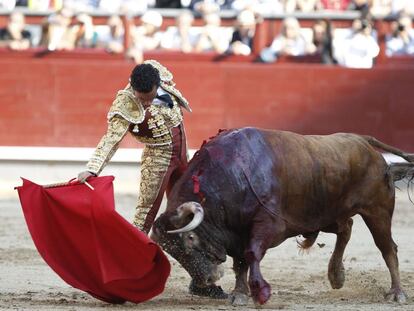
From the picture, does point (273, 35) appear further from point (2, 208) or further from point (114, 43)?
point (2, 208)

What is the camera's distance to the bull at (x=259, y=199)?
18.4ft

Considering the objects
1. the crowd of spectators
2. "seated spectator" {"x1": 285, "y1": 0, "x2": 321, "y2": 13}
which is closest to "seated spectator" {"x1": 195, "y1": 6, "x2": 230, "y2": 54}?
the crowd of spectators

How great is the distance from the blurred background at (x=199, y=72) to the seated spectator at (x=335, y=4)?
41 millimetres

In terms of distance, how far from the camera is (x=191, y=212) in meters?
5.45

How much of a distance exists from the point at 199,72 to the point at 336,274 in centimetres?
561

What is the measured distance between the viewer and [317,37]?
1148 centimetres

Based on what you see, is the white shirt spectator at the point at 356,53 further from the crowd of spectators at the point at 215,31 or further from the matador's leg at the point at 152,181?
the matador's leg at the point at 152,181

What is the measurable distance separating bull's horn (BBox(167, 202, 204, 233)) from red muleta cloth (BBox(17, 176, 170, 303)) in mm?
252

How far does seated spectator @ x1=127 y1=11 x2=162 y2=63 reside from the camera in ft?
37.6

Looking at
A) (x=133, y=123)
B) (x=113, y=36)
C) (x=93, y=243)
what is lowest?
(x=113, y=36)

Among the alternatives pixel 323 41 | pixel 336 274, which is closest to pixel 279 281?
pixel 336 274

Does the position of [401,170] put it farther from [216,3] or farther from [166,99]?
[216,3]

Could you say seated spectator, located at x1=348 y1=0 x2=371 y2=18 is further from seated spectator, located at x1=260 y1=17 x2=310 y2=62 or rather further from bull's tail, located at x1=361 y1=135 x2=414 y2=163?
bull's tail, located at x1=361 y1=135 x2=414 y2=163

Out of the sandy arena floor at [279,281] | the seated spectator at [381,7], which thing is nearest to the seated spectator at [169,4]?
the seated spectator at [381,7]
